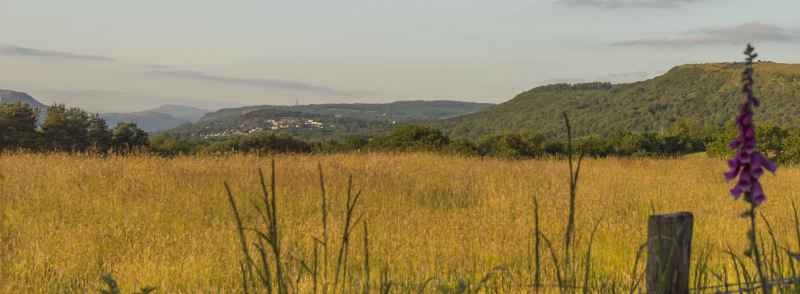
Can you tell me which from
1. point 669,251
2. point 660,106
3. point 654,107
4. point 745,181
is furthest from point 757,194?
point 660,106

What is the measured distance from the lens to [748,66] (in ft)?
4.60

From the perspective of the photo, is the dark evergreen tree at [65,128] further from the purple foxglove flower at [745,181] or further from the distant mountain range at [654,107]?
the distant mountain range at [654,107]

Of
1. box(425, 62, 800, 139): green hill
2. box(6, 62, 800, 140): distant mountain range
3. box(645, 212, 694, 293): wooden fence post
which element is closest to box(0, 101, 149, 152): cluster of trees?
box(645, 212, 694, 293): wooden fence post

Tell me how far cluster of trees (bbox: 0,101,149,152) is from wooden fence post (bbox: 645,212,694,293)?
2342 cm

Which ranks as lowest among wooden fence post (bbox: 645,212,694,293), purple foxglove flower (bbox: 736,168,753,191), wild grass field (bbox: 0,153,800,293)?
wild grass field (bbox: 0,153,800,293)

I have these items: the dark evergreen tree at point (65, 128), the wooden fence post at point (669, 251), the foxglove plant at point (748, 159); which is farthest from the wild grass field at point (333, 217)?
the dark evergreen tree at point (65, 128)

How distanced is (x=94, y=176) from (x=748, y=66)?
9.19 meters

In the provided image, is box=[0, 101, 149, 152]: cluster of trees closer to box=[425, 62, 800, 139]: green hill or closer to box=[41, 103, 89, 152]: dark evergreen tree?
box=[41, 103, 89, 152]: dark evergreen tree

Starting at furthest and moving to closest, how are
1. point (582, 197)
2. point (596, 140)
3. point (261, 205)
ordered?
1. point (596, 140)
2. point (582, 197)
3. point (261, 205)

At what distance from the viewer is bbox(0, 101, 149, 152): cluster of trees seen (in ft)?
70.1

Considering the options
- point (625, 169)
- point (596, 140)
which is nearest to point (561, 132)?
point (596, 140)

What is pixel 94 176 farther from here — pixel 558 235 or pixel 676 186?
pixel 676 186

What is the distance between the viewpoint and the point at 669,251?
6.62ft

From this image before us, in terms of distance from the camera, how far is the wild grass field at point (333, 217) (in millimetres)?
4312
